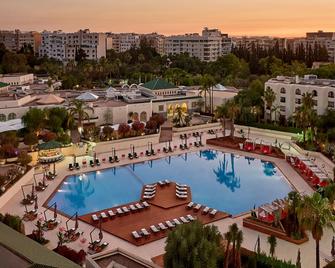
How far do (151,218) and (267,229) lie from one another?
5.47 meters

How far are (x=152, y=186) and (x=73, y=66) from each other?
168 feet

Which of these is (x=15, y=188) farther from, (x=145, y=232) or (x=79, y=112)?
(x=79, y=112)

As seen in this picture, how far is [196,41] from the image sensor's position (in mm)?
104500

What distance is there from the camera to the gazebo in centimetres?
3087

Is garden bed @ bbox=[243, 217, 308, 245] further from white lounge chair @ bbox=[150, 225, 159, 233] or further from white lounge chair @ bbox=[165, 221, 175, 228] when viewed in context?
white lounge chair @ bbox=[150, 225, 159, 233]

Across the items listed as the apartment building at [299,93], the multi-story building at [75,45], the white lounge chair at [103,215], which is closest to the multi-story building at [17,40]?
the multi-story building at [75,45]

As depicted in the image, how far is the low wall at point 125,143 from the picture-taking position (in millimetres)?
34750

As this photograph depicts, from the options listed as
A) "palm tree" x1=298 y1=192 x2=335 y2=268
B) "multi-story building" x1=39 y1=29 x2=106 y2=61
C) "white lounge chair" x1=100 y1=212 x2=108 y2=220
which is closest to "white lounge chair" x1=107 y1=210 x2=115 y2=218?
"white lounge chair" x1=100 y1=212 x2=108 y2=220

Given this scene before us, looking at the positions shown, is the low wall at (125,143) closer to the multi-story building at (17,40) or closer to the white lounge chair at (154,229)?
the white lounge chair at (154,229)

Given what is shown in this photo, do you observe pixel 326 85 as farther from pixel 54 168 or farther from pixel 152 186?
pixel 54 168

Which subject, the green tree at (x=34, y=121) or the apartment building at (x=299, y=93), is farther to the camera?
the apartment building at (x=299, y=93)

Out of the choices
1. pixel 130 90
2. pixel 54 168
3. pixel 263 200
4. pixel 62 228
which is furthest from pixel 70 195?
pixel 130 90

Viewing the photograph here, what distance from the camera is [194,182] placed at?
93.8 ft

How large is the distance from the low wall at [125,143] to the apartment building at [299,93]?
Answer: 1191 centimetres
